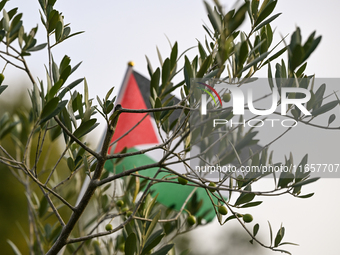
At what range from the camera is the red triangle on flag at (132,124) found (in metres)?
2.49

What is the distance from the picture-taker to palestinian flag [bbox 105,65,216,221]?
2230 millimetres

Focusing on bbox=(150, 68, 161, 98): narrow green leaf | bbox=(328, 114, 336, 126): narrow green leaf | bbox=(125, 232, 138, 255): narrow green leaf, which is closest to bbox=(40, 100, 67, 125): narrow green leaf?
bbox=(150, 68, 161, 98): narrow green leaf

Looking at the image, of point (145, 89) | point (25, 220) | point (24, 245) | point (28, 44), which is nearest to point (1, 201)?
point (25, 220)

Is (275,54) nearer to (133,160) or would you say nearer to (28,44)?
(28,44)

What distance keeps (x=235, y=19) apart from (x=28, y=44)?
0.95 m

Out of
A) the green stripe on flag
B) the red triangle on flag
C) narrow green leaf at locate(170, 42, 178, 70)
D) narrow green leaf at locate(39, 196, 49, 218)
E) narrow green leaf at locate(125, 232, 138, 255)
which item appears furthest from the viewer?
the red triangle on flag

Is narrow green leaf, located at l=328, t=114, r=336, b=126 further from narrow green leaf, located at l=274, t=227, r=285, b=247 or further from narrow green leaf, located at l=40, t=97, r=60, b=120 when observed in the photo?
narrow green leaf, located at l=40, t=97, r=60, b=120

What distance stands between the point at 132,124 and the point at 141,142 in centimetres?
17

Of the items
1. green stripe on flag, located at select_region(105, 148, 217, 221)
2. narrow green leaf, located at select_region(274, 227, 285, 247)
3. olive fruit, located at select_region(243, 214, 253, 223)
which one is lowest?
green stripe on flag, located at select_region(105, 148, 217, 221)

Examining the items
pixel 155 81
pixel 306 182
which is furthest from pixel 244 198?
pixel 155 81

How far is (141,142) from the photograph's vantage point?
102 inches

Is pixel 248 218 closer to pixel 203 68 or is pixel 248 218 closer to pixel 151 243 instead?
pixel 151 243

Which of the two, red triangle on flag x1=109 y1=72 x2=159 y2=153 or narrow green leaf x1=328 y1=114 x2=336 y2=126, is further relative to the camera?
red triangle on flag x1=109 y1=72 x2=159 y2=153

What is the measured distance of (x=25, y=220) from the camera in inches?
331
